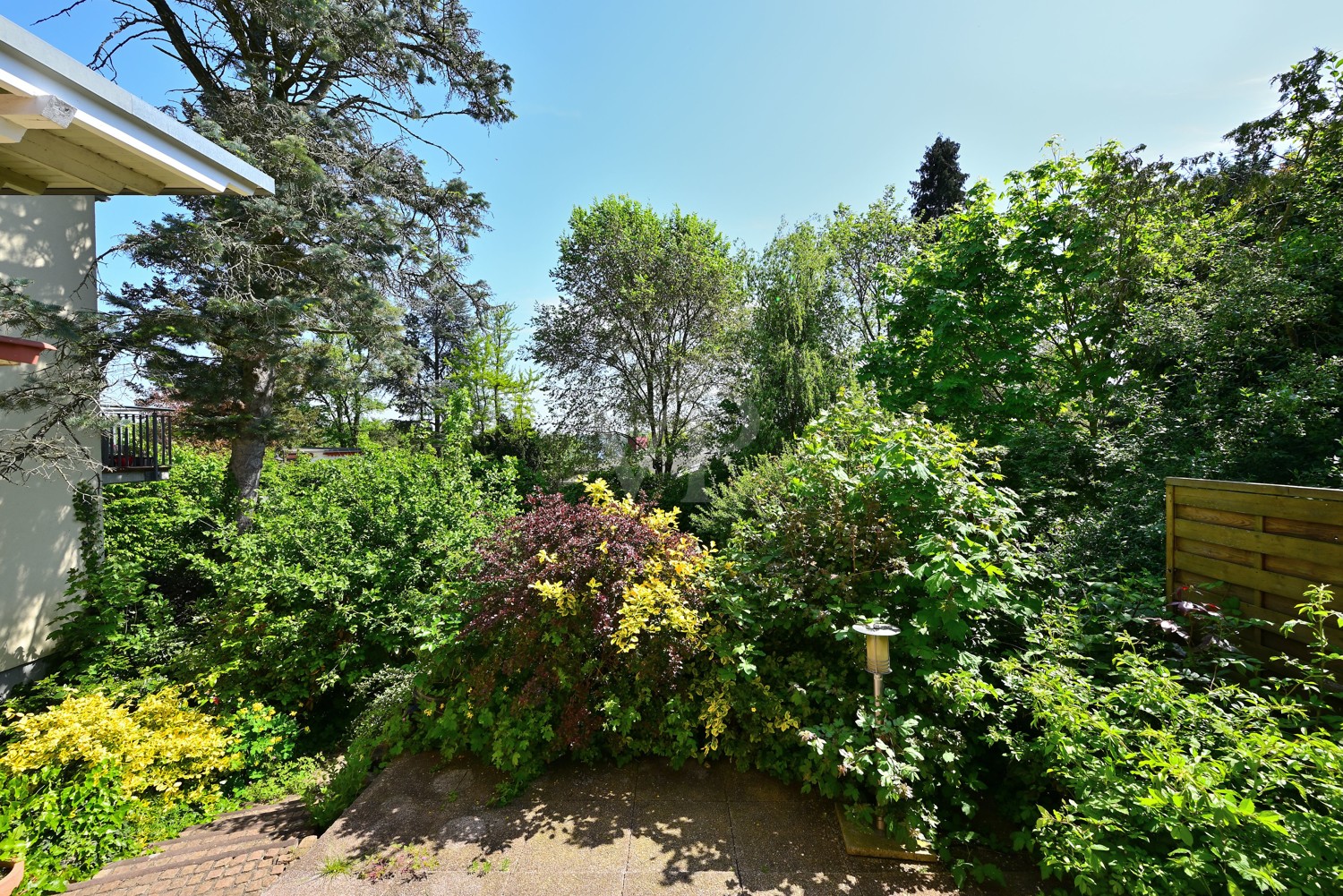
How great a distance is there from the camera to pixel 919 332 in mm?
8117

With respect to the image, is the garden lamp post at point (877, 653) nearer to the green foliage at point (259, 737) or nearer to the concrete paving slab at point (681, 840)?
the concrete paving slab at point (681, 840)

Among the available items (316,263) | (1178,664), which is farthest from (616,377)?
(1178,664)

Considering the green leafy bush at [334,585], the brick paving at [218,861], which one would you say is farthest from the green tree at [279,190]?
the brick paving at [218,861]

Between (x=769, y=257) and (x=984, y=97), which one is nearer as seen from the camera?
(x=984, y=97)

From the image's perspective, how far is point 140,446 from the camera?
8.42 m

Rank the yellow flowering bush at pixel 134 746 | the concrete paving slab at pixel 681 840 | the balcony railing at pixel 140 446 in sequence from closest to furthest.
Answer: the concrete paving slab at pixel 681 840, the yellow flowering bush at pixel 134 746, the balcony railing at pixel 140 446

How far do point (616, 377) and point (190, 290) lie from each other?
942cm

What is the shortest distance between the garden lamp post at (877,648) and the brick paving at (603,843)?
0.77m

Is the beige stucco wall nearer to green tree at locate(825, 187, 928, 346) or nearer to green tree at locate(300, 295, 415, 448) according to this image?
green tree at locate(300, 295, 415, 448)

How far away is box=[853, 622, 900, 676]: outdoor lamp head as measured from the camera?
2.62m

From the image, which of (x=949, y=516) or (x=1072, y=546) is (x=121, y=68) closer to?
(x=949, y=516)

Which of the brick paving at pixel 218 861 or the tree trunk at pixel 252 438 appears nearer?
the brick paving at pixel 218 861

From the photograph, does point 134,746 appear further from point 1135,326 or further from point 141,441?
point 1135,326

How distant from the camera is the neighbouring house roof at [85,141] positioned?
158 centimetres
